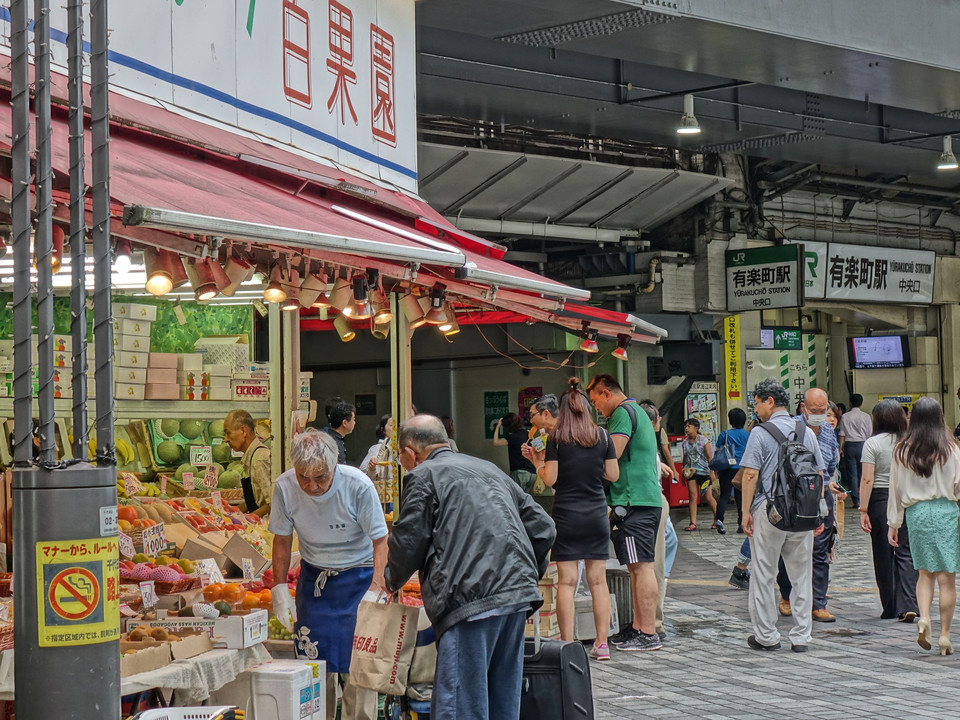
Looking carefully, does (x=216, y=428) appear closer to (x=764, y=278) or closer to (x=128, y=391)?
(x=128, y=391)

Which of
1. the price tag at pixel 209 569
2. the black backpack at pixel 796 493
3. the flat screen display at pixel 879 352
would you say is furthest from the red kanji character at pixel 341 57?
the flat screen display at pixel 879 352

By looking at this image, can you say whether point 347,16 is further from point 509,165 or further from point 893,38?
point 509,165

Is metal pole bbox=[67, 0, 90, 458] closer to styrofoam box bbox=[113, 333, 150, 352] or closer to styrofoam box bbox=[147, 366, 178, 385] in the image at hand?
styrofoam box bbox=[113, 333, 150, 352]

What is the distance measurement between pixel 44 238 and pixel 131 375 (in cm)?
743

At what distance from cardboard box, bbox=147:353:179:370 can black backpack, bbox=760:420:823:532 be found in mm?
5527

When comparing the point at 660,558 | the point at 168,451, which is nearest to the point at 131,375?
the point at 168,451

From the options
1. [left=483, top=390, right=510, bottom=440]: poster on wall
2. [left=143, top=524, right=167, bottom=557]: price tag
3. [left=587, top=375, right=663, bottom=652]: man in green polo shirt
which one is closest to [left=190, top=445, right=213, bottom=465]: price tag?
[left=143, top=524, right=167, bottom=557]: price tag

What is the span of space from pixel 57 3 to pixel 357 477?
323 centimetres

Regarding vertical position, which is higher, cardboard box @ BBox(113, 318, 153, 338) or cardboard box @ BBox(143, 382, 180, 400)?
cardboard box @ BBox(113, 318, 153, 338)

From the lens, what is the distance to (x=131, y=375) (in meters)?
11.1

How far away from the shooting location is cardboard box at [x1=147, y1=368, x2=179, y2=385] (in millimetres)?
11297

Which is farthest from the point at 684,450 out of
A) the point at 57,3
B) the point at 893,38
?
the point at 57,3

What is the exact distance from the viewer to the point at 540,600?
573 cm

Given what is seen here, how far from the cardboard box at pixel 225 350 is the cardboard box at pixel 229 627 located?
5.45 metres
